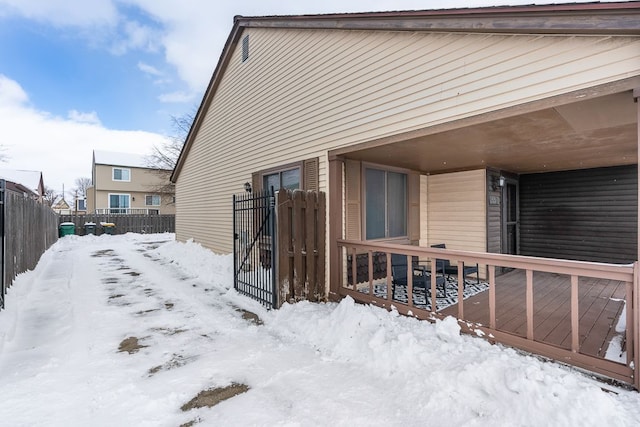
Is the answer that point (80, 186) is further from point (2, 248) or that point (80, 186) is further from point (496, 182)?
point (496, 182)

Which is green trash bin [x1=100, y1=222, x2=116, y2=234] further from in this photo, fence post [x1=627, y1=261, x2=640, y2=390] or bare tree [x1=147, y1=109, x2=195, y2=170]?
fence post [x1=627, y1=261, x2=640, y2=390]

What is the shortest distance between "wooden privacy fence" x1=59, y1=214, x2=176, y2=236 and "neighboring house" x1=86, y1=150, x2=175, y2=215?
5153mm

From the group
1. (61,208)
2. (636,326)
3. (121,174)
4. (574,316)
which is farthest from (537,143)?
(61,208)

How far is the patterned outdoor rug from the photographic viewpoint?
465cm

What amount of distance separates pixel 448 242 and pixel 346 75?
4.35 meters

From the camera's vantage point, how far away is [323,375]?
2.95 metres

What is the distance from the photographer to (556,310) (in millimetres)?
4156

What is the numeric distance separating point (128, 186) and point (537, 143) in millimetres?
31198

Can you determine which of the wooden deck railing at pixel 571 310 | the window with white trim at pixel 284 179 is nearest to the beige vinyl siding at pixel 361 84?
the window with white trim at pixel 284 179

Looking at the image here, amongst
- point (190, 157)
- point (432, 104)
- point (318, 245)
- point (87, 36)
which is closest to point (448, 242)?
point (318, 245)

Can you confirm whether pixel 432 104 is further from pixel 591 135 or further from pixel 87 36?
pixel 87 36

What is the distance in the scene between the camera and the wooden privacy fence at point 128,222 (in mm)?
19812

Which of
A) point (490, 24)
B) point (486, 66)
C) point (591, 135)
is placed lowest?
point (591, 135)

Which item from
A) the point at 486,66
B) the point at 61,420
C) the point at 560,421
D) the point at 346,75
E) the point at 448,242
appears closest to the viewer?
the point at 560,421
